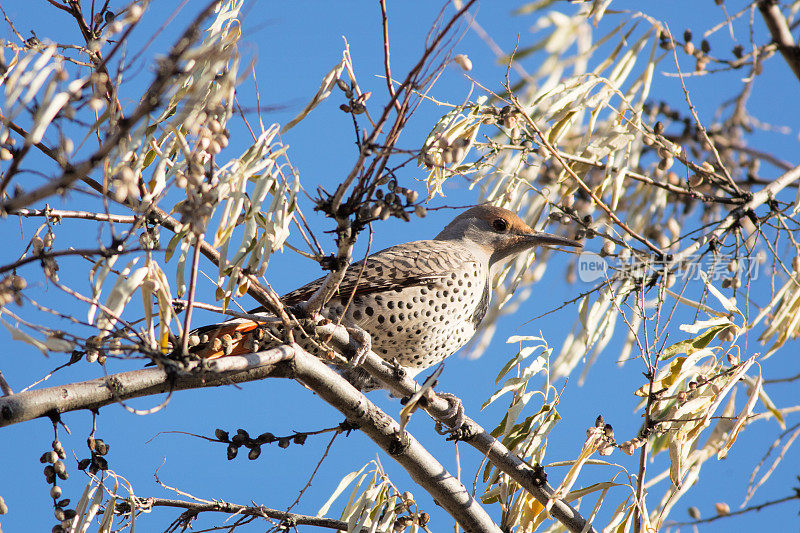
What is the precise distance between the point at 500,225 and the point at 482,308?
59 centimetres

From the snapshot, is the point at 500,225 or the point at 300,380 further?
the point at 500,225

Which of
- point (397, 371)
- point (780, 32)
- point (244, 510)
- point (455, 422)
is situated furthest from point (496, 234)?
point (780, 32)

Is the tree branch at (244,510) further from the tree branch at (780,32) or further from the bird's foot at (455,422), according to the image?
the tree branch at (780,32)

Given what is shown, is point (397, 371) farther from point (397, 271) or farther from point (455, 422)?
point (397, 271)

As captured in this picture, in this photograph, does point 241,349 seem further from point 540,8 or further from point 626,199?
point 626,199

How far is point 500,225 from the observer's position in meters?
4.48

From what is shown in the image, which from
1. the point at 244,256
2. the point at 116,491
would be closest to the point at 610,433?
the point at 244,256

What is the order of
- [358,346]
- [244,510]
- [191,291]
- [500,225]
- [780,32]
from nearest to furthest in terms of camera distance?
[191,291] < [780,32] < [358,346] < [244,510] < [500,225]

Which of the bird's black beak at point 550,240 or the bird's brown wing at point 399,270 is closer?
the bird's brown wing at point 399,270

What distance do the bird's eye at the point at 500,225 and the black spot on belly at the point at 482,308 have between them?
1.33 ft

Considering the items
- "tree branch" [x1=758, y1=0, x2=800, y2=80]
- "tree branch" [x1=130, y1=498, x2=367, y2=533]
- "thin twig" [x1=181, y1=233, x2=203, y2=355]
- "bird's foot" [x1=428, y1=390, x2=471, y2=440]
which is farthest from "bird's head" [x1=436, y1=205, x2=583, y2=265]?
"thin twig" [x1=181, y1=233, x2=203, y2=355]

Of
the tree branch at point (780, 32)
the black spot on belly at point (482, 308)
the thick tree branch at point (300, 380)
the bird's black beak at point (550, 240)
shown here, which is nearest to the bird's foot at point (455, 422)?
the thick tree branch at point (300, 380)

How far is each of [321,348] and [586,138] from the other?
126 cm

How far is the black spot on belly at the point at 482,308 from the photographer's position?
4082mm
